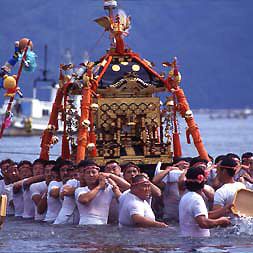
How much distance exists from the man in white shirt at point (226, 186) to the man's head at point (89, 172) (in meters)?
2.04

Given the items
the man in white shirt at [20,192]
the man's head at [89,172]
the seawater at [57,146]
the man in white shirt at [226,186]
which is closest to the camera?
the man in white shirt at [226,186]

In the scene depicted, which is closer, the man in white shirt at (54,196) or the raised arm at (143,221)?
the raised arm at (143,221)

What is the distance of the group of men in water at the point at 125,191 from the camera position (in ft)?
47.6

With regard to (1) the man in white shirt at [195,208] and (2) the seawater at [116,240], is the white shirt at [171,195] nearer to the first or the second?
(2) the seawater at [116,240]

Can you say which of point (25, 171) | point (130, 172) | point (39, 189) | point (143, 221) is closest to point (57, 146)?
point (25, 171)

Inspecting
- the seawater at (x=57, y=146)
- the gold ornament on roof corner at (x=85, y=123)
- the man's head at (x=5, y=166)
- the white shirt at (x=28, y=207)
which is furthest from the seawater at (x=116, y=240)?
the seawater at (x=57, y=146)

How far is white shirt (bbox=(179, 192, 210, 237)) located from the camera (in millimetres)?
13656

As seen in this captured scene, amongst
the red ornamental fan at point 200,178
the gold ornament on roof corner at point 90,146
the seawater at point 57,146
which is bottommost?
the red ornamental fan at point 200,178

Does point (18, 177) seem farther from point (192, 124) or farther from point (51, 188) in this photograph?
point (192, 124)

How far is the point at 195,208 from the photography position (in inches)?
538

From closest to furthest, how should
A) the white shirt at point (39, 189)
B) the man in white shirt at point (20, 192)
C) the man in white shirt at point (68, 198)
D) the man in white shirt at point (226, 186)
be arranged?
the man in white shirt at point (226, 186) < the man in white shirt at point (68, 198) < the white shirt at point (39, 189) < the man in white shirt at point (20, 192)

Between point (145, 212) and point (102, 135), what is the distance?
408 cm

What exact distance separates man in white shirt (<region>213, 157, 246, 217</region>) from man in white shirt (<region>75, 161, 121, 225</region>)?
1935 millimetres

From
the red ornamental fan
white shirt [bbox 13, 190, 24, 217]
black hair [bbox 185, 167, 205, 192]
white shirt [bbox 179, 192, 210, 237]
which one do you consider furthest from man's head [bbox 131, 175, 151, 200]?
white shirt [bbox 13, 190, 24, 217]
